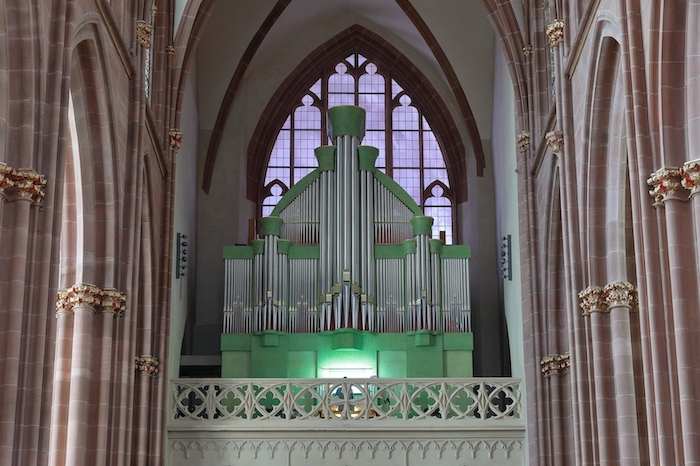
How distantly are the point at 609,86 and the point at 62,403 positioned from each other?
362 inches

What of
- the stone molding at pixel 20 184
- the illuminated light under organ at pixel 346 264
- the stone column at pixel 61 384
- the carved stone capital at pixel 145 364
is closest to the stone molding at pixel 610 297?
the stone column at pixel 61 384

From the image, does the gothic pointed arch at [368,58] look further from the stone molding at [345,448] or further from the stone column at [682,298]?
the stone column at [682,298]

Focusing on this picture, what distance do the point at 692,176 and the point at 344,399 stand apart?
11818 millimetres

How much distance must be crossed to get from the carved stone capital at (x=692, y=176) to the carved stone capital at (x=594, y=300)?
4530mm

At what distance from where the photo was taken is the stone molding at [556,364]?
71.4ft

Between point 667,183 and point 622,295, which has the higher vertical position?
point 667,183

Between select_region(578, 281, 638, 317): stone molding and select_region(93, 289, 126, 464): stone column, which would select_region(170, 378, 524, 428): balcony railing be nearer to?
select_region(93, 289, 126, 464): stone column

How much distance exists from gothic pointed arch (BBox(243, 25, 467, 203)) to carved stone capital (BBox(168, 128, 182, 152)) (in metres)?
6.44

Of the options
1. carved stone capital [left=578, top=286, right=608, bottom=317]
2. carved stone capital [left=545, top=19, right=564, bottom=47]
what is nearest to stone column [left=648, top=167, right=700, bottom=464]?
carved stone capital [left=578, top=286, right=608, bottom=317]

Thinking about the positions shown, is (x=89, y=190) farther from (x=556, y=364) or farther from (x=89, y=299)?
(x=556, y=364)

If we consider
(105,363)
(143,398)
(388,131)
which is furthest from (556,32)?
(388,131)

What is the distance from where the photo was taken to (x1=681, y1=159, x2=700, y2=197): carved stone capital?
1330 cm

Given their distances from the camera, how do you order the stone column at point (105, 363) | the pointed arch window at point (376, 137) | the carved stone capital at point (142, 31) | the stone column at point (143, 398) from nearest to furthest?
the stone column at point (105, 363)
the carved stone capital at point (142, 31)
the stone column at point (143, 398)
the pointed arch window at point (376, 137)

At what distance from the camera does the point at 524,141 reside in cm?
2364
